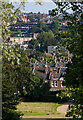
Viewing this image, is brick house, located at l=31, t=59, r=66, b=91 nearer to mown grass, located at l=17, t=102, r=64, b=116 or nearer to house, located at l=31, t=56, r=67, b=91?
house, located at l=31, t=56, r=67, b=91

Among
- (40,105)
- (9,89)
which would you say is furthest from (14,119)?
(40,105)

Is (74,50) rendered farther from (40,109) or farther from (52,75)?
(52,75)

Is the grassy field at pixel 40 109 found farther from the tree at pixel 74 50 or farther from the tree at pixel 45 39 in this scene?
the tree at pixel 45 39

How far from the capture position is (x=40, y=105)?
31.4m

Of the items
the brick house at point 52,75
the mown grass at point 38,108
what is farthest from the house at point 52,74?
the mown grass at point 38,108

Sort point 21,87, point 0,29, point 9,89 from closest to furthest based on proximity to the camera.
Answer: point 0,29 → point 9,89 → point 21,87

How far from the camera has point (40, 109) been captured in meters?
29.0

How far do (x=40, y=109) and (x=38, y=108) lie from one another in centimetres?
66

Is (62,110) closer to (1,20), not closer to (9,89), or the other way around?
(9,89)

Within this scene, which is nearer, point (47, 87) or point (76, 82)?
point (76, 82)

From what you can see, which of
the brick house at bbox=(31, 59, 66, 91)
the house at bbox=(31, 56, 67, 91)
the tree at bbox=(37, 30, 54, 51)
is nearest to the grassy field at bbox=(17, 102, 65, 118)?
the house at bbox=(31, 56, 67, 91)

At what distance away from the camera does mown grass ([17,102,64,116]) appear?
26797 millimetres

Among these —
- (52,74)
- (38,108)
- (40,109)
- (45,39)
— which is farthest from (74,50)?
(45,39)

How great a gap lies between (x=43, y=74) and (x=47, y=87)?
7605mm
